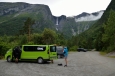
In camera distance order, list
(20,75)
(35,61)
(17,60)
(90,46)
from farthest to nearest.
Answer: (90,46) → (35,61) → (17,60) → (20,75)

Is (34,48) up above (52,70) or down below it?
above

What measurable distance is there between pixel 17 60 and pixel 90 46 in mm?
118286

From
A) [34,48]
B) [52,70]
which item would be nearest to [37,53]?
[34,48]

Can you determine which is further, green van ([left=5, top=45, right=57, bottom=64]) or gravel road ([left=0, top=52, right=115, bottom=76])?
green van ([left=5, top=45, right=57, bottom=64])

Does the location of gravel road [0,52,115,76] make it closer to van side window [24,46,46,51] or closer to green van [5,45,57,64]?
green van [5,45,57,64]

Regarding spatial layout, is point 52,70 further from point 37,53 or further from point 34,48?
point 34,48

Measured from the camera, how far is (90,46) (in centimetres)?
13712

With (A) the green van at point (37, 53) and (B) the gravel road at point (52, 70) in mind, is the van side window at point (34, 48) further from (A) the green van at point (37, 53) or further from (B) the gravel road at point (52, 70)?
(B) the gravel road at point (52, 70)

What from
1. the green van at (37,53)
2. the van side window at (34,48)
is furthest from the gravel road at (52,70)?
the van side window at (34,48)

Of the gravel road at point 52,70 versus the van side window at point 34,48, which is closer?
the gravel road at point 52,70

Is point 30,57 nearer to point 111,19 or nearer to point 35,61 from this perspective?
point 35,61

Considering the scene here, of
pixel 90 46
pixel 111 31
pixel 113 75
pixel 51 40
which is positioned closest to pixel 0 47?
pixel 113 75

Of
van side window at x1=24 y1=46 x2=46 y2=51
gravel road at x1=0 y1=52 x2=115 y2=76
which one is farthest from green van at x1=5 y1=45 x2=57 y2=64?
gravel road at x1=0 y1=52 x2=115 y2=76

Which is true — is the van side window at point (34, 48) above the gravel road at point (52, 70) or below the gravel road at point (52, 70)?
above
